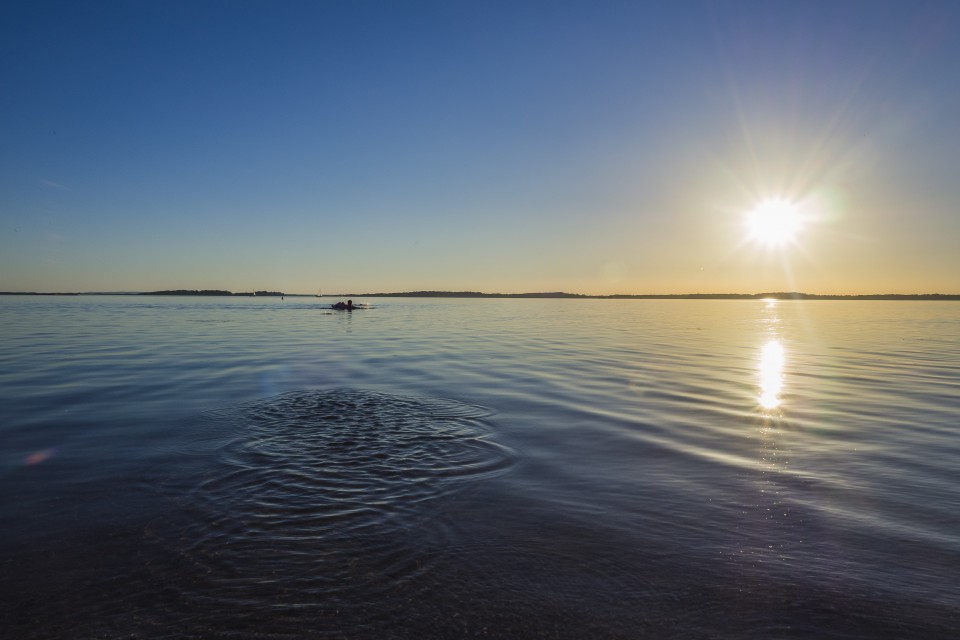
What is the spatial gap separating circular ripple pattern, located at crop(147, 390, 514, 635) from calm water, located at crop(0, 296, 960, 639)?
0.04m

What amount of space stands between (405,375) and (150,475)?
12.7 metres

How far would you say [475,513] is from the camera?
759cm

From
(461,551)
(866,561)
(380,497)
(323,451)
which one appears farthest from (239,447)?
(866,561)

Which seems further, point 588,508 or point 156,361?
point 156,361

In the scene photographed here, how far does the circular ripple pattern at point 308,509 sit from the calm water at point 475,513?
0.04m

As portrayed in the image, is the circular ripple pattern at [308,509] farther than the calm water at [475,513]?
Yes

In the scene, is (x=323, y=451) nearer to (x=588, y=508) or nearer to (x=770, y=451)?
(x=588, y=508)

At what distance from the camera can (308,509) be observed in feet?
24.6

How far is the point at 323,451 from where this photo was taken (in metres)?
10.3

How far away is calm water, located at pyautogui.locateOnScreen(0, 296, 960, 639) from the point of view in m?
5.12

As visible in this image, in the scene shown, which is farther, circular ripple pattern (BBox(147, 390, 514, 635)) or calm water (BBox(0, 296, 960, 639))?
circular ripple pattern (BBox(147, 390, 514, 635))

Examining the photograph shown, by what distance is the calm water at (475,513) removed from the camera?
5117 millimetres

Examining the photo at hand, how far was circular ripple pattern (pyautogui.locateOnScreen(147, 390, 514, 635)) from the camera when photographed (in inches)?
212

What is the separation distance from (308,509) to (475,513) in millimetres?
2286
